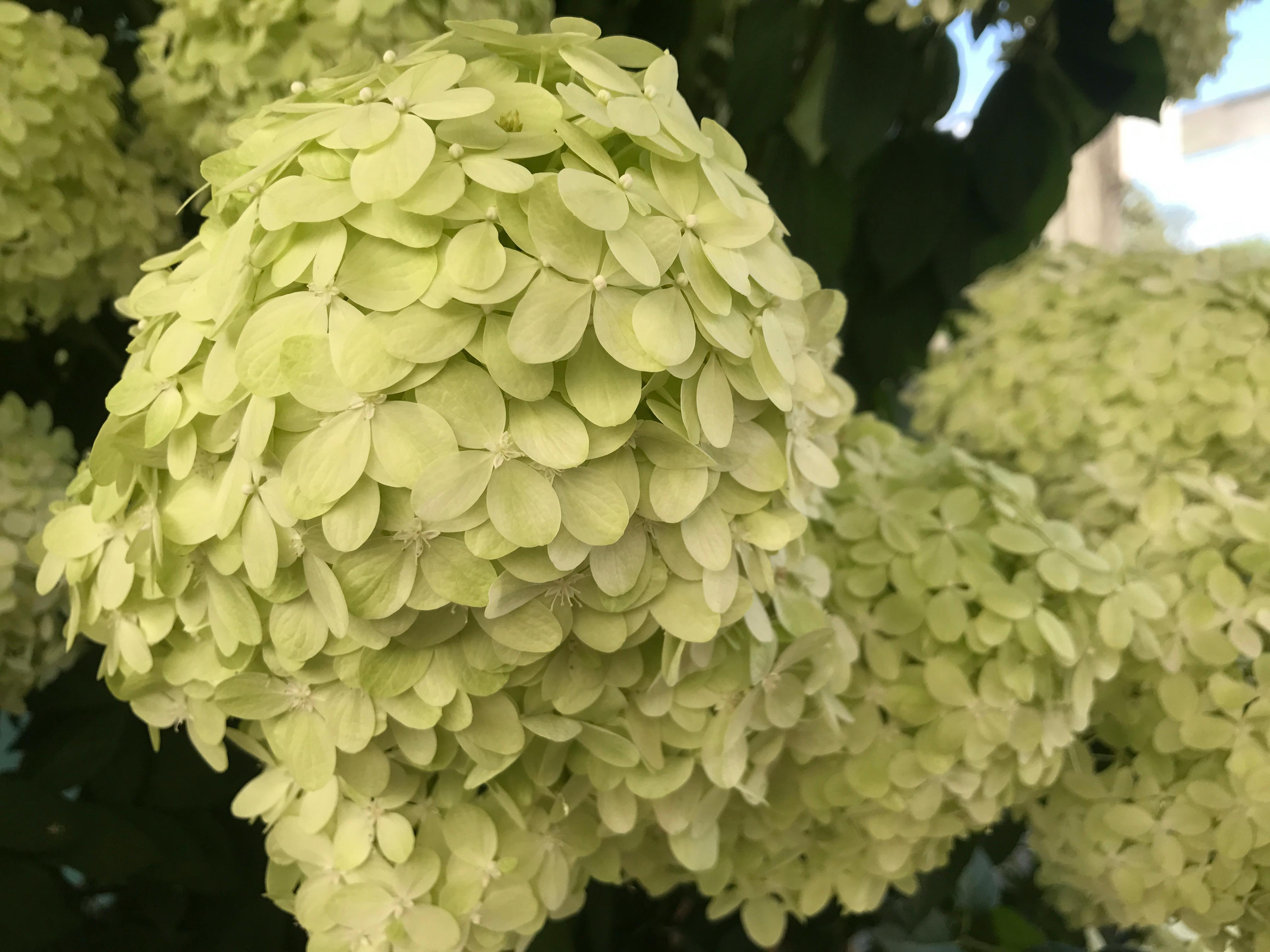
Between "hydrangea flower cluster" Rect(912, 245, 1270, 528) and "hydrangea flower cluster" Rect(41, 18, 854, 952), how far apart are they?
229 millimetres

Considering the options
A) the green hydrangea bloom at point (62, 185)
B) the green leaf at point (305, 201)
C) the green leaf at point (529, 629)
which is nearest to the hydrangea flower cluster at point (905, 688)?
the green leaf at point (529, 629)

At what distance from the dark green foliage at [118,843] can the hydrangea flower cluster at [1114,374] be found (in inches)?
21.2

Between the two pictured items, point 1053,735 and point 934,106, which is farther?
point 934,106

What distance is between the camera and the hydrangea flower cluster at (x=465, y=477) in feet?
0.89

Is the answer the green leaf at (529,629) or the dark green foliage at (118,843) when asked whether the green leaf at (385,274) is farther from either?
the dark green foliage at (118,843)

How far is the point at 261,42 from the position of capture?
41 cm

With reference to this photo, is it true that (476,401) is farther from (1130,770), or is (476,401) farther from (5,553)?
(1130,770)

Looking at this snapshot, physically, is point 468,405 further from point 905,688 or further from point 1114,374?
point 1114,374

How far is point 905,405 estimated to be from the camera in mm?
864

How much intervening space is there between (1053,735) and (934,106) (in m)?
0.44

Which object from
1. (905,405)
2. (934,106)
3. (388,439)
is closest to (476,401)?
(388,439)

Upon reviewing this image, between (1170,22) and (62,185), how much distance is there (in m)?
0.67

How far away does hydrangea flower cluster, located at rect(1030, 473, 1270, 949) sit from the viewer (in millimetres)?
410

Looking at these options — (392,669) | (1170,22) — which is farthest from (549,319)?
(1170,22)
